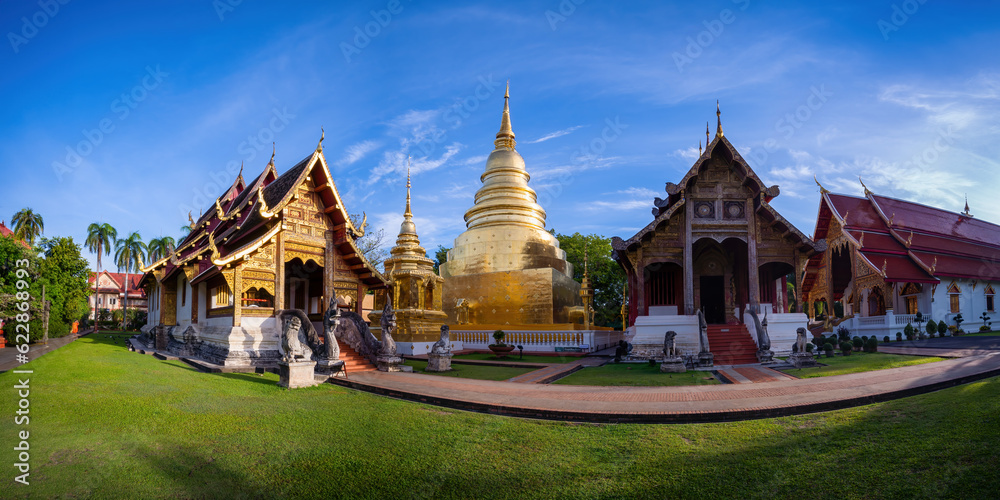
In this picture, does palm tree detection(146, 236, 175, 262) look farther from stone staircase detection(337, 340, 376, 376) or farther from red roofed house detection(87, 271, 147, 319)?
stone staircase detection(337, 340, 376, 376)

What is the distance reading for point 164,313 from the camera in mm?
20188

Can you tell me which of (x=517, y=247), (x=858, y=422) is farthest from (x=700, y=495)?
(x=517, y=247)

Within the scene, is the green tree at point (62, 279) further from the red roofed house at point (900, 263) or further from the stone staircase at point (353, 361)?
the red roofed house at point (900, 263)

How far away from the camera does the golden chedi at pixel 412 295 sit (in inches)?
775

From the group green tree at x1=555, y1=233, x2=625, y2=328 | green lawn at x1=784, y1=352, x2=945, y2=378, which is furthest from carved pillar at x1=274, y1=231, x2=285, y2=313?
green tree at x1=555, y1=233, x2=625, y2=328

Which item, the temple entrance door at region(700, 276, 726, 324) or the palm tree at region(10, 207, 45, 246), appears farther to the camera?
the palm tree at region(10, 207, 45, 246)

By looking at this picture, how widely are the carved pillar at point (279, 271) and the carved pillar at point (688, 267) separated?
40.6ft

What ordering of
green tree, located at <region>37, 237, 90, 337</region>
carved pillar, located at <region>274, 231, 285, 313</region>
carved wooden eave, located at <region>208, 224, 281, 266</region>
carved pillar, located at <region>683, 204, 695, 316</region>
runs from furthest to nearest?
green tree, located at <region>37, 237, 90, 337</region>, carved pillar, located at <region>683, 204, 695, 316</region>, carved pillar, located at <region>274, 231, 285, 313</region>, carved wooden eave, located at <region>208, 224, 281, 266</region>

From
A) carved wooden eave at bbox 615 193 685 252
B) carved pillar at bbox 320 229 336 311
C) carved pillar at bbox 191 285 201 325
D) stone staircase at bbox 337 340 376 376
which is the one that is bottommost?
stone staircase at bbox 337 340 376 376

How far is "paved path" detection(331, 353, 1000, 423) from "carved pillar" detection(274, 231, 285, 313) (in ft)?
13.1

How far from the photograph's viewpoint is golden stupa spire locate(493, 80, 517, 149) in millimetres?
32281

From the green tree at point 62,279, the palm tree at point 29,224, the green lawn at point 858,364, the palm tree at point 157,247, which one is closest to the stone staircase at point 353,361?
the green lawn at point 858,364

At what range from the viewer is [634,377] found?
1259cm

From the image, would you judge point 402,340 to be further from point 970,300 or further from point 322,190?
point 970,300
